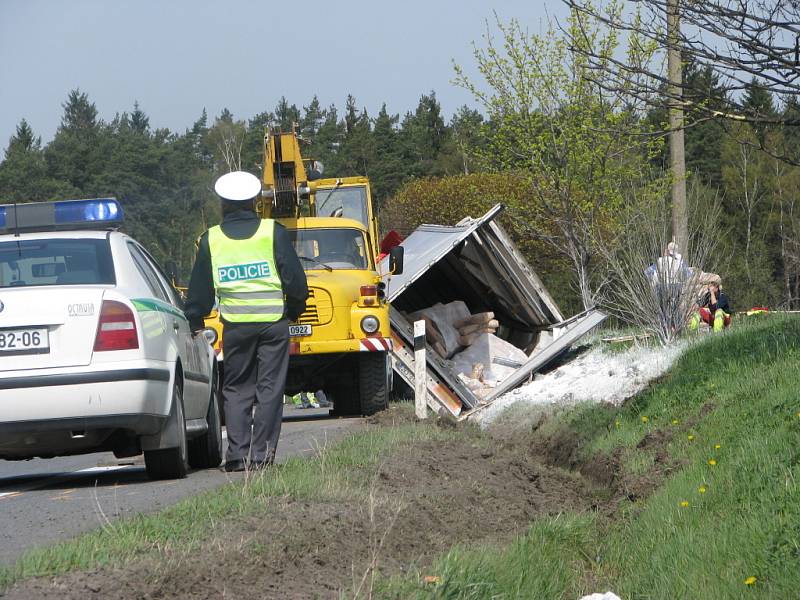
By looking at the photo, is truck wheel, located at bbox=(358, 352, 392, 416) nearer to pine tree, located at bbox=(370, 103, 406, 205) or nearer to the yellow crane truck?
the yellow crane truck

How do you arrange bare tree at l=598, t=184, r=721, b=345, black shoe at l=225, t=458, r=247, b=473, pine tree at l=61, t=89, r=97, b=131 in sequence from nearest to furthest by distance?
black shoe at l=225, t=458, r=247, b=473
bare tree at l=598, t=184, r=721, b=345
pine tree at l=61, t=89, r=97, b=131

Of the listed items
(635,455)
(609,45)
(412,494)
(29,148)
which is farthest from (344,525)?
(29,148)

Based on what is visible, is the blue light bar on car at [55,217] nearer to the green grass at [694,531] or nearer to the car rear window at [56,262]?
the car rear window at [56,262]

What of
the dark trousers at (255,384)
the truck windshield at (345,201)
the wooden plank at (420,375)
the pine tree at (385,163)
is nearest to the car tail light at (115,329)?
the dark trousers at (255,384)

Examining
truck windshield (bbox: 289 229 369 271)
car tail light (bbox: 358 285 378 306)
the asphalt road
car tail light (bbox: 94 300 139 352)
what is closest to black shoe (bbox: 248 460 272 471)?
the asphalt road

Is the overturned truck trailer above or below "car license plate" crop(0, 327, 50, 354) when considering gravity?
below

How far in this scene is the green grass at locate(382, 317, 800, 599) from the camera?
5312 millimetres

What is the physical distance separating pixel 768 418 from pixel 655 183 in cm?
1536

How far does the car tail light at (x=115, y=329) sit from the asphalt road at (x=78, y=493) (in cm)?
87

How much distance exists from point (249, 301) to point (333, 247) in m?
8.35

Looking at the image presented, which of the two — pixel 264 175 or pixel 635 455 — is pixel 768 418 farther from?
pixel 264 175

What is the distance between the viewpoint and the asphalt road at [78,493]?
5.99 meters

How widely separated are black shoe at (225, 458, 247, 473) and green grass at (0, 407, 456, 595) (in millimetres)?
328

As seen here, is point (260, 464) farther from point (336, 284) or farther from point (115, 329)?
point (336, 284)
